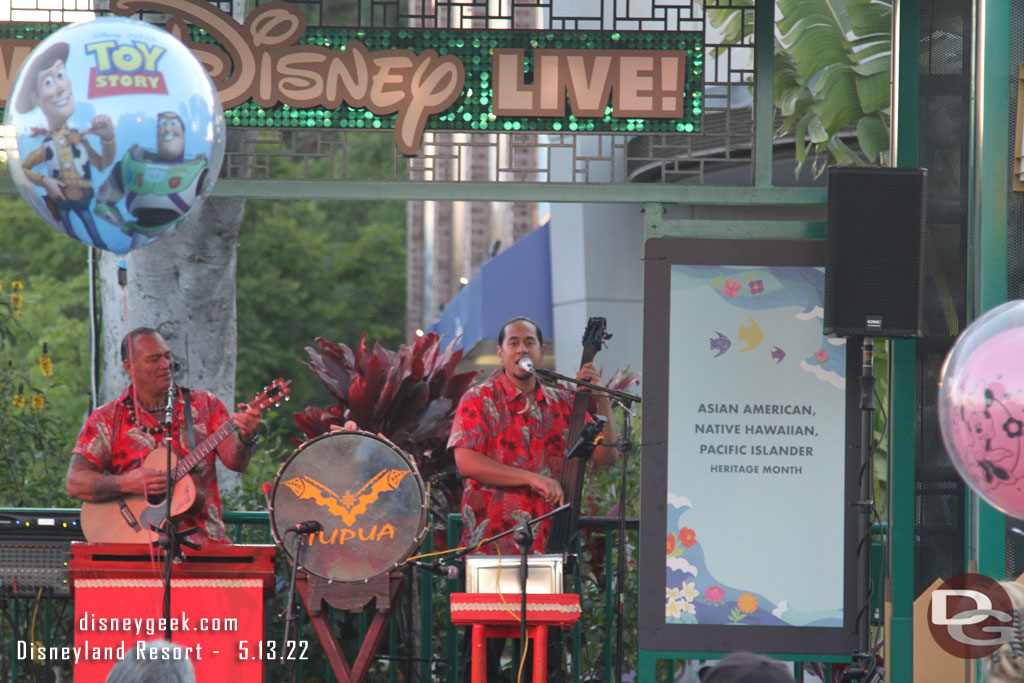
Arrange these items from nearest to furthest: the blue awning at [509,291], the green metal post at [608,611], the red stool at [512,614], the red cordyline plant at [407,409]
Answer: the red stool at [512,614] → the green metal post at [608,611] → the red cordyline plant at [407,409] → the blue awning at [509,291]

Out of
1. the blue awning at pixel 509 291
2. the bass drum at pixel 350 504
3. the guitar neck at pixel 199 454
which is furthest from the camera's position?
the blue awning at pixel 509 291

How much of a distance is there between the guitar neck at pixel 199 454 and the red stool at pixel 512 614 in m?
1.44

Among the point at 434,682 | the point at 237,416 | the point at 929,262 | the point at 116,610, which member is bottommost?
the point at 434,682

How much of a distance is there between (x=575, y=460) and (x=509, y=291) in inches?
332

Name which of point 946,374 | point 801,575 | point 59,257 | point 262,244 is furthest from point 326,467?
point 262,244

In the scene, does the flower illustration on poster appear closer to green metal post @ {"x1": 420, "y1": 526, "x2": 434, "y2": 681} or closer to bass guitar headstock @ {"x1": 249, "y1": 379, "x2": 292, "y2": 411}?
green metal post @ {"x1": 420, "y1": 526, "x2": 434, "y2": 681}

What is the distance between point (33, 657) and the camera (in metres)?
6.97

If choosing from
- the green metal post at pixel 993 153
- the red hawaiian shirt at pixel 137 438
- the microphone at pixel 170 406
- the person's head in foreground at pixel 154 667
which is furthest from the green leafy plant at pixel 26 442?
the green metal post at pixel 993 153

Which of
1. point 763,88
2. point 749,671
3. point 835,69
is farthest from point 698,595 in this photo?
point 835,69

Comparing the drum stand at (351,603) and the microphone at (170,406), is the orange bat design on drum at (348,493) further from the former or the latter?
the microphone at (170,406)

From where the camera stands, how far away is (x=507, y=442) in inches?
266

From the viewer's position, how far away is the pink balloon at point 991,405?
4480mm

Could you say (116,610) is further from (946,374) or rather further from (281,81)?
(946,374)

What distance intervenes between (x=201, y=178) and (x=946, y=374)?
111 inches
